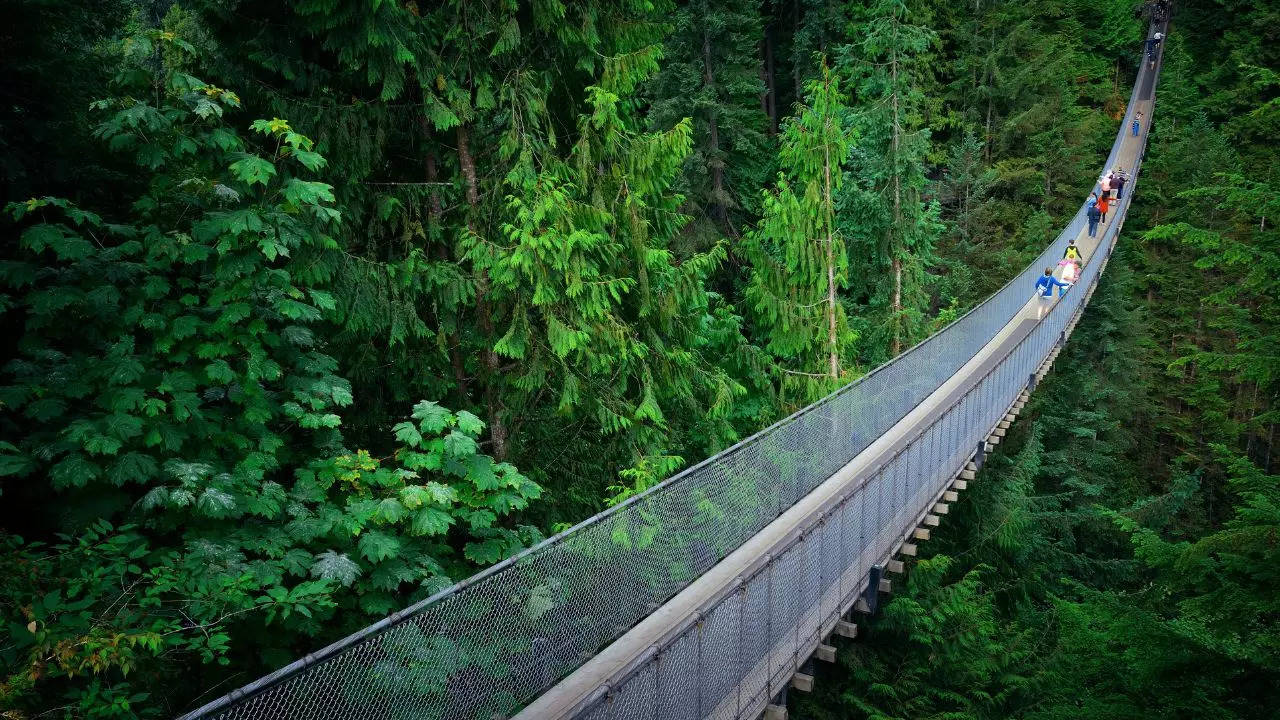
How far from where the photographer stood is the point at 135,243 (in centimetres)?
435

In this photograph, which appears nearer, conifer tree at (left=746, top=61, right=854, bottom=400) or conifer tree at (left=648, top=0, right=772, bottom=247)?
conifer tree at (left=746, top=61, right=854, bottom=400)

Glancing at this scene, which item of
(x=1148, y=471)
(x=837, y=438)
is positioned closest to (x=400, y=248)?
(x=837, y=438)

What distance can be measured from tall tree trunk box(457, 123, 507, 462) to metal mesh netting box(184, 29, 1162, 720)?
2.25 metres

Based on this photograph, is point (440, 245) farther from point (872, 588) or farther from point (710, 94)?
point (710, 94)

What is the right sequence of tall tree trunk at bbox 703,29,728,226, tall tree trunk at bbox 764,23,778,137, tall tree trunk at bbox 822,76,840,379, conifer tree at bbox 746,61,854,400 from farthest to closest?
tall tree trunk at bbox 764,23,778,137
tall tree trunk at bbox 703,29,728,226
tall tree trunk at bbox 822,76,840,379
conifer tree at bbox 746,61,854,400

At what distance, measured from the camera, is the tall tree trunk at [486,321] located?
7.03 meters

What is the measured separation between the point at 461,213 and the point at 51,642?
4.94 m

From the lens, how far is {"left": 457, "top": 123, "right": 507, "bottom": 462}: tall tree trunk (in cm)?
703

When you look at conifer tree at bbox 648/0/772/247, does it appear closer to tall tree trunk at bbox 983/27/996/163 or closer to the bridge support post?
tall tree trunk at bbox 983/27/996/163

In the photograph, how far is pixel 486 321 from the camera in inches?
288

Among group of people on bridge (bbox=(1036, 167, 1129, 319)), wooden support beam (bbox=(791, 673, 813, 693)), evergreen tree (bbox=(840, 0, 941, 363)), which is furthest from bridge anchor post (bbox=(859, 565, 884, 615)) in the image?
group of people on bridge (bbox=(1036, 167, 1129, 319))

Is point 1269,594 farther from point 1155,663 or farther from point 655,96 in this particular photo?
point 655,96

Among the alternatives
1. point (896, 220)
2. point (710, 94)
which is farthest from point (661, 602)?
point (710, 94)

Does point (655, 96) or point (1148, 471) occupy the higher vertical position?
point (655, 96)
